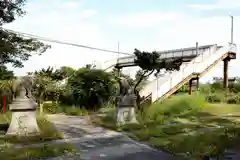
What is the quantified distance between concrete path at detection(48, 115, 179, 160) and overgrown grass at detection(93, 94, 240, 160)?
19.2 inches

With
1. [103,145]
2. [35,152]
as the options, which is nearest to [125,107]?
[103,145]

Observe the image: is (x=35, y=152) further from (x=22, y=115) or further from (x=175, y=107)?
(x=175, y=107)

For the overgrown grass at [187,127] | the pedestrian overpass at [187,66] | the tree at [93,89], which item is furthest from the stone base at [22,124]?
the pedestrian overpass at [187,66]

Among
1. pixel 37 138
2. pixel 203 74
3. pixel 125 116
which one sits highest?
pixel 203 74

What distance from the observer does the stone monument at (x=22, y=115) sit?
980 centimetres

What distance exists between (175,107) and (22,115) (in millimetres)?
8261

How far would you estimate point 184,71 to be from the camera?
19.7m

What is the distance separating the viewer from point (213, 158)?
299 inches

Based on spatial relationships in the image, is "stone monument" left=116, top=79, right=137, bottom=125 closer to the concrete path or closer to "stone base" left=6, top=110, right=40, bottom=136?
the concrete path

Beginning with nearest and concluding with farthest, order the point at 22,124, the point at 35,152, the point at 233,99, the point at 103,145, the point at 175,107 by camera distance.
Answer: the point at 35,152
the point at 103,145
the point at 22,124
the point at 175,107
the point at 233,99

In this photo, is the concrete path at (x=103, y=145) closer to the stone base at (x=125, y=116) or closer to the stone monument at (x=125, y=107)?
the stone base at (x=125, y=116)

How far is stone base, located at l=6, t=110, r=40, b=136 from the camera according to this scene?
385 inches

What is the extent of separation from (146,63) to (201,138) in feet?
23.6

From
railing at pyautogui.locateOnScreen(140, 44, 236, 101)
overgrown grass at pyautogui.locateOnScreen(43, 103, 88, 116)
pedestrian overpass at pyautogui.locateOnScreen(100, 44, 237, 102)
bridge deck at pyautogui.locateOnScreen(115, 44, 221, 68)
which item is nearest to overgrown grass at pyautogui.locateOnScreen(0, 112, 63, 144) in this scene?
overgrown grass at pyautogui.locateOnScreen(43, 103, 88, 116)
